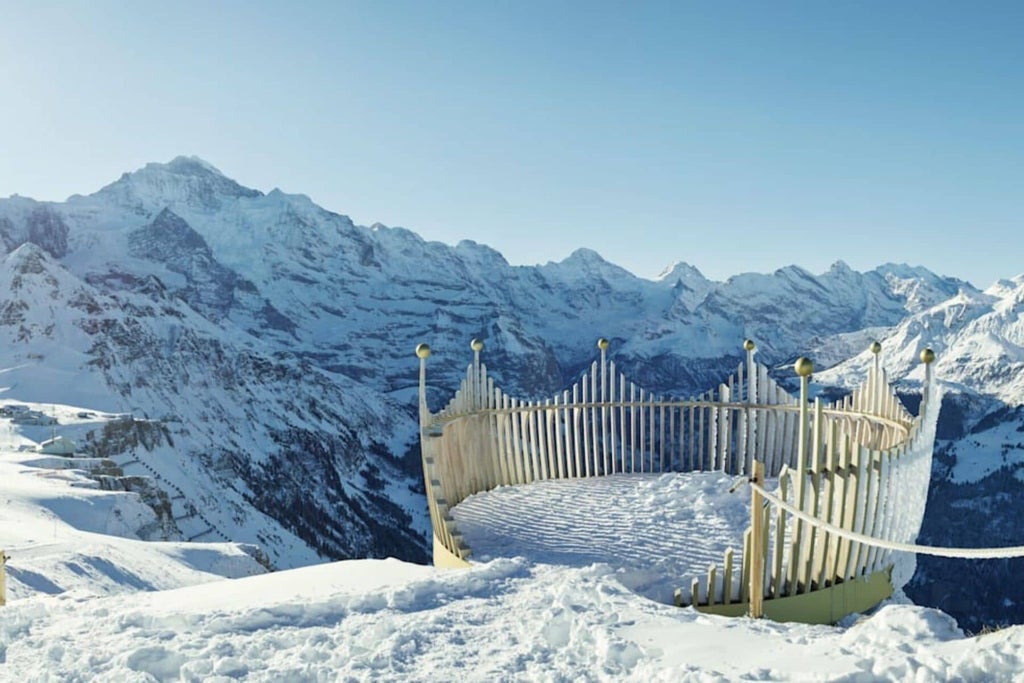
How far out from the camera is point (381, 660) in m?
5.61

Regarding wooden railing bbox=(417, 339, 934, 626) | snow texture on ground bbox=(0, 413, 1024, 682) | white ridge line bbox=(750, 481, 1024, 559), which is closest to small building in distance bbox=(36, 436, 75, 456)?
wooden railing bbox=(417, 339, 934, 626)

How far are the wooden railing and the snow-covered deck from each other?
1.45 feet

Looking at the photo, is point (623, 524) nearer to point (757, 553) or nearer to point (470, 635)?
point (757, 553)

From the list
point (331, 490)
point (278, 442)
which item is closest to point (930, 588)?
point (331, 490)

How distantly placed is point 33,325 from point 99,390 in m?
28.2

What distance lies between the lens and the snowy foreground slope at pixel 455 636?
16.2 ft

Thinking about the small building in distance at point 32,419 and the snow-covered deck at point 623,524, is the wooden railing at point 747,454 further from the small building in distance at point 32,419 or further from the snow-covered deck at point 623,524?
the small building in distance at point 32,419

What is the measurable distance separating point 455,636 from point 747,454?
9264 mm

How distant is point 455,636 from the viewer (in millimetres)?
6074

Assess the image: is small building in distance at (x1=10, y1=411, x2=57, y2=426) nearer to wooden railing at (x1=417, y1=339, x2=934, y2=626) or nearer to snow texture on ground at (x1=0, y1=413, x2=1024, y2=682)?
wooden railing at (x1=417, y1=339, x2=934, y2=626)

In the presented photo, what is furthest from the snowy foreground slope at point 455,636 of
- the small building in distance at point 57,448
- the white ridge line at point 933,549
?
the small building in distance at point 57,448

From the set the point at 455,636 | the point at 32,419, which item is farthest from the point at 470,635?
the point at 32,419

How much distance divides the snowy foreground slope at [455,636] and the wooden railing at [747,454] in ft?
3.54

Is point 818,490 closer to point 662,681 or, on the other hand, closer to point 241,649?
point 662,681
